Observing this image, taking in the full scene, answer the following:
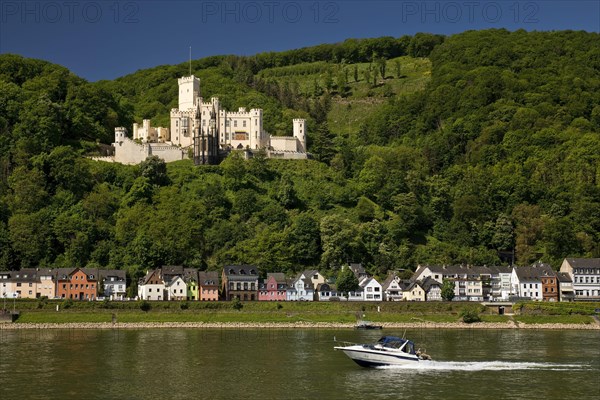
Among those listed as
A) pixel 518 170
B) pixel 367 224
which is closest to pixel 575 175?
pixel 518 170

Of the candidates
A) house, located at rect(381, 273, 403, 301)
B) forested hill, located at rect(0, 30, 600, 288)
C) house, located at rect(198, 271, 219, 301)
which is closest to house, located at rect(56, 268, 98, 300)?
forested hill, located at rect(0, 30, 600, 288)

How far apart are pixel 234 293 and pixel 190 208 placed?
17.2 meters

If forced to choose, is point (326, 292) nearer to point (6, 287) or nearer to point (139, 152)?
point (6, 287)

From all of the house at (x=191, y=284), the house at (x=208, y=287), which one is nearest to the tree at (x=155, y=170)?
the house at (x=191, y=284)

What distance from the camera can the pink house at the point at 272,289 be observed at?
300ft

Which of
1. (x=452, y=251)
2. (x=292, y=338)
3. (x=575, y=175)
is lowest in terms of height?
(x=292, y=338)

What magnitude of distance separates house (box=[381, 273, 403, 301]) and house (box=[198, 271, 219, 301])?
1703 cm

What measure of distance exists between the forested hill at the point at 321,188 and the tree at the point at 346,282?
6148 mm

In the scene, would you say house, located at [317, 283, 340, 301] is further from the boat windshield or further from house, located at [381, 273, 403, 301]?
the boat windshield

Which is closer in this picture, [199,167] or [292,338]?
[292,338]

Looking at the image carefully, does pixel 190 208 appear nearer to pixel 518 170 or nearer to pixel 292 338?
pixel 292 338

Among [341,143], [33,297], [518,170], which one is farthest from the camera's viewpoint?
[341,143]

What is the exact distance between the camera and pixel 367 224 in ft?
343

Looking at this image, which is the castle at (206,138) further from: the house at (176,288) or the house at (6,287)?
the house at (6,287)
